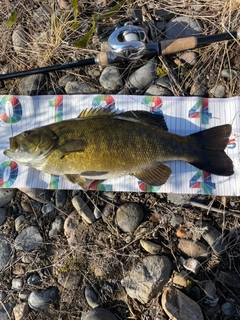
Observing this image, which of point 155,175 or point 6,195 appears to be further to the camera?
point 6,195

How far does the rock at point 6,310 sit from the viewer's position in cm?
326

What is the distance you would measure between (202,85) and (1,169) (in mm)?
2436

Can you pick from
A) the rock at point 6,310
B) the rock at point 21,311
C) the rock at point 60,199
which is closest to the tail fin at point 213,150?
the rock at point 60,199

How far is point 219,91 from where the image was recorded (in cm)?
337

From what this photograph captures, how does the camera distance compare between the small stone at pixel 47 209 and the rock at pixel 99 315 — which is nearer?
the rock at pixel 99 315

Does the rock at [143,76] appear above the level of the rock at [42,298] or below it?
above

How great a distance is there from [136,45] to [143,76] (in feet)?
1.29

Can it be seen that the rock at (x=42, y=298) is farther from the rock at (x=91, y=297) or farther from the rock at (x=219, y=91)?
the rock at (x=219, y=91)

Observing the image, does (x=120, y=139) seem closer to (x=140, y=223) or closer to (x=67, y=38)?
(x=140, y=223)

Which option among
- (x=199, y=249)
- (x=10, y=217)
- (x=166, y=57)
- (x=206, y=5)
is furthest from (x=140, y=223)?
(x=206, y=5)

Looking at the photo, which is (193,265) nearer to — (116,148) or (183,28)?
(116,148)

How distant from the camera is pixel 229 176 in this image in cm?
321

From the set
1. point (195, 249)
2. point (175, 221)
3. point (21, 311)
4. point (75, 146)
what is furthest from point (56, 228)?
point (195, 249)

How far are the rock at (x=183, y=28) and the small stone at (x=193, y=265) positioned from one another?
2.45 meters
